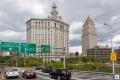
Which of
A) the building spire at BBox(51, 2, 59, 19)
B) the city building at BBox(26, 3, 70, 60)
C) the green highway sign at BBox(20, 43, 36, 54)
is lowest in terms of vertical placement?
the green highway sign at BBox(20, 43, 36, 54)

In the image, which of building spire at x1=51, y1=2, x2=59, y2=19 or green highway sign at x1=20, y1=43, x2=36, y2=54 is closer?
green highway sign at x1=20, y1=43, x2=36, y2=54

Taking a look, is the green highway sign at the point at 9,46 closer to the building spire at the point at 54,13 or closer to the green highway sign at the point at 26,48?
the green highway sign at the point at 26,48

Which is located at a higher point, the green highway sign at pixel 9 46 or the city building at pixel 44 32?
the city building at pixel 44 32

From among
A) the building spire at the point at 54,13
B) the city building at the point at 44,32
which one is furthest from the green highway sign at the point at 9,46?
the building spire at the point at 54,13

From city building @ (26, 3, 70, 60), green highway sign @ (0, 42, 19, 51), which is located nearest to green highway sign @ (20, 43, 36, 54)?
green highway sign @ (0, 42, 19, 51)

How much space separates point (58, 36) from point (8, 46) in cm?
13578

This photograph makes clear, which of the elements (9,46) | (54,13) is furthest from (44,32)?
(9,46)

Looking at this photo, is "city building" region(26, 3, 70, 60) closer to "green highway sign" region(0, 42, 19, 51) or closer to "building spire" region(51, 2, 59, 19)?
"building spire" region(51, 2, 59, 19)

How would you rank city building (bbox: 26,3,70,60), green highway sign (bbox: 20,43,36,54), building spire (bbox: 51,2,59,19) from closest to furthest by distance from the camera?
1. green highway sign (bbox: 20,43,36,54)
2. city building (bbox: 26,3,70,60)
3. building spire (bbox: 51,2,59,19)

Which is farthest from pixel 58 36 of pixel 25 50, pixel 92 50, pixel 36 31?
pixel 25 50

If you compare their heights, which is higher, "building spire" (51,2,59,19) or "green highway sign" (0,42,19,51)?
"building spire" (51,2,59,19)

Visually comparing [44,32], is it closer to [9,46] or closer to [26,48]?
[26,48]

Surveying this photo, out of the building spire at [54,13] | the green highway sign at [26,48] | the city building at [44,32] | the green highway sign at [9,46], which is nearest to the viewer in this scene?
the green highway sign at [9,46]

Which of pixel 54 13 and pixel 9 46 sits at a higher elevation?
pixel 54 13
